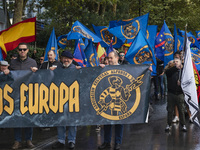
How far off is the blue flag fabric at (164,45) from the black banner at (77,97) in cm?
599

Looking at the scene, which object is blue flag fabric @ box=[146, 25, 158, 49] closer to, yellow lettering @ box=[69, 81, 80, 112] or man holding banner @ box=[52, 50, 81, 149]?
man holding banner @ box=[52, 50, 81, 149]

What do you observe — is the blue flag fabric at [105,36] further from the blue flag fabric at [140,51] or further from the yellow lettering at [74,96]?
the yellow lettering at [74,96]

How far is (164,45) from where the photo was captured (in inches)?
520

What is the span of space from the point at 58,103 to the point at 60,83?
0.39m

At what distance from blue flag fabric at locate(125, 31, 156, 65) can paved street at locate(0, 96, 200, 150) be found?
1.80 m

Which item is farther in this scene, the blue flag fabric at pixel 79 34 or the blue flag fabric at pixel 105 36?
the blue flag fabric at pixel 105 36

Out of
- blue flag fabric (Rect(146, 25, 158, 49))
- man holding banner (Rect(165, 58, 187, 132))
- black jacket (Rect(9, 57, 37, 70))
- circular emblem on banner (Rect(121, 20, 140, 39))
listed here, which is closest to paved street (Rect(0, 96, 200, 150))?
man holding banner (Rect(165, 58, 187, 132))

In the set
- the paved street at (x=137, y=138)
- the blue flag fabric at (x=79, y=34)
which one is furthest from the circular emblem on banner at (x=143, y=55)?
the blue flag fabric at (x=79, y=34)

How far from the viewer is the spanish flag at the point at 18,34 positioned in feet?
27.3

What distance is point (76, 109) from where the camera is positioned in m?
6.87

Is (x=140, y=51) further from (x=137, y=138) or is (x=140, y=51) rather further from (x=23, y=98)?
(x=23, y=98)

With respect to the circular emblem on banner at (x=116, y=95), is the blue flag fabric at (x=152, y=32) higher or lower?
higher

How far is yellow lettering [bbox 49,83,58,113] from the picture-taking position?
6.88 meters

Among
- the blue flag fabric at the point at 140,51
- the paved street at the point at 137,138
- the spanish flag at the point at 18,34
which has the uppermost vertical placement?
the spanish flag at the point at 18,34
